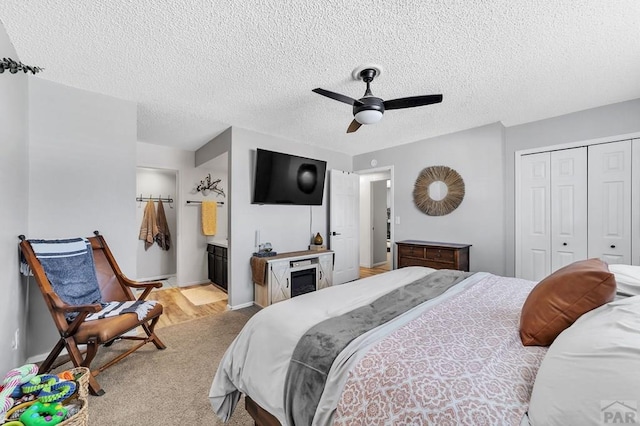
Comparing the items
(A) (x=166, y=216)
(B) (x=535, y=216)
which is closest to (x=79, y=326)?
(A) (x=166, y=216)

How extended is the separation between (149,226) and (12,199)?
324 cm

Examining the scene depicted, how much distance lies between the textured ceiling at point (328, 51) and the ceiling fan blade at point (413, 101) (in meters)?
0.24

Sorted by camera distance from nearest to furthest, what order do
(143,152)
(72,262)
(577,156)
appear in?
(72,262) < (577,156) < (143,152)

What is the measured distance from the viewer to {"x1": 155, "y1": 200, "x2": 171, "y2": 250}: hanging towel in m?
5.09

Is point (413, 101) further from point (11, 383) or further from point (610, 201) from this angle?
point (11, 383)

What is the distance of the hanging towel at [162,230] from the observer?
16.7 ft

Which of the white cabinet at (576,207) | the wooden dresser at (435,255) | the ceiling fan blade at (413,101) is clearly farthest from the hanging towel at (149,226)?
the white cabinet at (576,207)

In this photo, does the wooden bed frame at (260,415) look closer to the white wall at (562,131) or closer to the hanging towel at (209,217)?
the white wall at (562,131)

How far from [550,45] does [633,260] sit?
253 centimetres

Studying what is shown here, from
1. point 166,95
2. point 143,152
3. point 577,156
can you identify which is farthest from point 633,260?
point 143,152

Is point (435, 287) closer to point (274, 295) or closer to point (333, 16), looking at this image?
point (333, 16)

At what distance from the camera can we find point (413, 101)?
221 cm

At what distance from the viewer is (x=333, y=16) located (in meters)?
1.61

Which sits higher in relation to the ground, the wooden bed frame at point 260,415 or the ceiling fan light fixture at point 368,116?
the ceiling fan light fixture at point 368,116
